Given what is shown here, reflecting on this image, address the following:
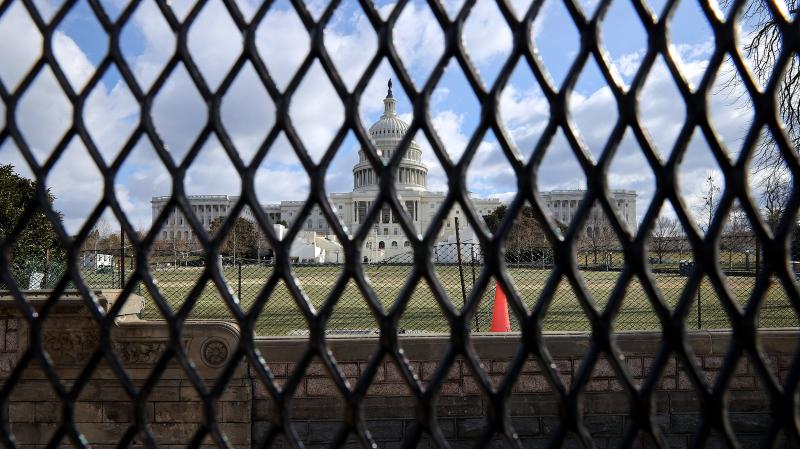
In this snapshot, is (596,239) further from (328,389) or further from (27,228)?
(328,389)

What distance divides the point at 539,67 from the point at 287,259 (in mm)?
618

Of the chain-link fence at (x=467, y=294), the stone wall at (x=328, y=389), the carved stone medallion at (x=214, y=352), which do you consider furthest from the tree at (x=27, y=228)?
the carved stone medallion at (x=214, y=352)

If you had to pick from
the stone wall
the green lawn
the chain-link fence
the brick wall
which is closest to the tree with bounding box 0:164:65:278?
the chain-link fence

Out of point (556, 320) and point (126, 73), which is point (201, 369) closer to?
point (126, 73)

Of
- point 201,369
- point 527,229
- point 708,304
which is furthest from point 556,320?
point 527,229

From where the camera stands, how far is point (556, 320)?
1249 centimetres

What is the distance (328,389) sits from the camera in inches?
237

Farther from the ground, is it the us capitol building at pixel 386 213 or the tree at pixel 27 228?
the us capitol building at pixel 386 213

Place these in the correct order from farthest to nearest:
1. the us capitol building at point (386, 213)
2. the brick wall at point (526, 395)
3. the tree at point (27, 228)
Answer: the us capitol building at point (386, 213), the tree at point (27, 228), the brick wall at point (526, 395)

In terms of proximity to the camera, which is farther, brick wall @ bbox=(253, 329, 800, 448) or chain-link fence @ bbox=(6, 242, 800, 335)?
chain-link fence @ bbox=(6, 242, 800, 335)

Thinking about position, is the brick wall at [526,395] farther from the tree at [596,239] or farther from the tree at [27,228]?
the tree at [27,228]

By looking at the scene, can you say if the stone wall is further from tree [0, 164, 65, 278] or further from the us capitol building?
the us capitol building

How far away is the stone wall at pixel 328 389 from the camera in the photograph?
5.79 meters

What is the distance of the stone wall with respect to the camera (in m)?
5.79
